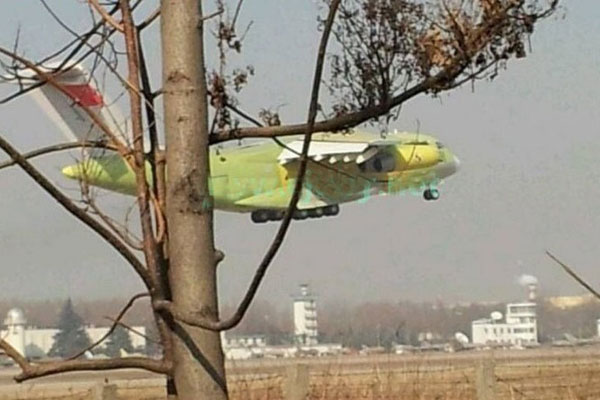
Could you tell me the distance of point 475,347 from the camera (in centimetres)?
2095

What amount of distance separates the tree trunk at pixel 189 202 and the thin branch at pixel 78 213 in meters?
0.06

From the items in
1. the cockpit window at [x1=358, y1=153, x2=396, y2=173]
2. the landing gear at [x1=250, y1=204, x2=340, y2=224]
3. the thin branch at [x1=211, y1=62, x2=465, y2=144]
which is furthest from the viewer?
the cockpit window at [x1=358, y1=153, x2=396, y2=173]

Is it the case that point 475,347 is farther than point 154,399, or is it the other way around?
point 475,347

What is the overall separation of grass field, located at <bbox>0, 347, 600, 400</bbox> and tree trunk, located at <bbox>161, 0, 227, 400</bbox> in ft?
22.1

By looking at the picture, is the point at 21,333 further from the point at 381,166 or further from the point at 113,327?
the point at 381,166

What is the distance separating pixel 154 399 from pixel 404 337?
192cm

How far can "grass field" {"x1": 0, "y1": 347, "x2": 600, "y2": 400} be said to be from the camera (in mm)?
10469

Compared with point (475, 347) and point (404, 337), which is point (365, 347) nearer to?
point (404, 337)

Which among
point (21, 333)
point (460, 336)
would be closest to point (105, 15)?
point (21, 333)

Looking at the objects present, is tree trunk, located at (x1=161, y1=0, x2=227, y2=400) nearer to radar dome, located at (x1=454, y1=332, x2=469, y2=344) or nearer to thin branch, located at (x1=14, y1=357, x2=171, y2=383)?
thin branch, located at (x1=14, y1=357, x2=171, y2=383)

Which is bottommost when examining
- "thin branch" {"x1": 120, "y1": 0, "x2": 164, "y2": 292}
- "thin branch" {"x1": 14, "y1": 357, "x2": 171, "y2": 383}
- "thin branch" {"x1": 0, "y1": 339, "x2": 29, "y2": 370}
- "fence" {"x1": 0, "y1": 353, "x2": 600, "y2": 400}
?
"thin branch" {"x1": 14, "y1": 357, "x2": 171, "y2": 383}

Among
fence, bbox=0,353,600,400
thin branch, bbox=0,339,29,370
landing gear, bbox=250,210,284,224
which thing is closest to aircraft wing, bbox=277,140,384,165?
landing gear, bbox=250,210,284,224

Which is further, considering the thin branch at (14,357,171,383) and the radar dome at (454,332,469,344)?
the radar dome at (454,332,469,344)

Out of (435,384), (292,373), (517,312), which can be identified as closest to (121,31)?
(292,373)
